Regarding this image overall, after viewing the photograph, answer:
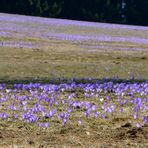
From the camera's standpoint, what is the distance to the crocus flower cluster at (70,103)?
363 inches

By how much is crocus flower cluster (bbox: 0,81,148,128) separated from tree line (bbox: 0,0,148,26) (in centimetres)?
4674

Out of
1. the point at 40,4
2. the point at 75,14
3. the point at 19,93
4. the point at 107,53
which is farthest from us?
the point at 75,14

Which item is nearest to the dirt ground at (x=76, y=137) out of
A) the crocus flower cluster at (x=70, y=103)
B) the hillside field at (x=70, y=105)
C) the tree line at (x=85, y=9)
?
the hillside field at (x=70, y=105)

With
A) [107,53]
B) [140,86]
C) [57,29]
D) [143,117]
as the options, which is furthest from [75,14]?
[143,117]

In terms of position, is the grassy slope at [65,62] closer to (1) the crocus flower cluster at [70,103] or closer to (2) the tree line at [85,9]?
(1) the crocus flower cluster at [70,103]

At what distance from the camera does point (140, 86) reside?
13.4 meters

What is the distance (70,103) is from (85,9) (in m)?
52.4

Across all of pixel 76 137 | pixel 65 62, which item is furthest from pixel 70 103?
pixel 65 62

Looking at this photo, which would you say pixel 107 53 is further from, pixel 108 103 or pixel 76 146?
pixel 76 146

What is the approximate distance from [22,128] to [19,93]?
3.85 m

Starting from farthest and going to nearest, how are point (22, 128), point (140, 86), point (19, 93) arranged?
point (140, 86) < point (19, 93) < point (22, 128)

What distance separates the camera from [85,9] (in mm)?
62562

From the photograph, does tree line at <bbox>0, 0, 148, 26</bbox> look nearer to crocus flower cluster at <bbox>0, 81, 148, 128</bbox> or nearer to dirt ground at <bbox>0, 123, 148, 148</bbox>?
crocus flower cluster at <bbox>0, 81, 148, 128</bbox>

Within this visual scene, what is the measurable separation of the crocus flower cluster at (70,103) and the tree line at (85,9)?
46.7 m
